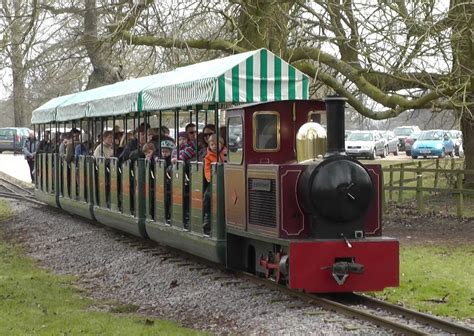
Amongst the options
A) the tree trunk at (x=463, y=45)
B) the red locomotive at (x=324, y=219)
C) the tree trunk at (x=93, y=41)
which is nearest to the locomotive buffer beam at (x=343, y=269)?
the red locomotive at (x=324, y=219)

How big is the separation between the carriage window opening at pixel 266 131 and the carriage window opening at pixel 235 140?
0.17 metres

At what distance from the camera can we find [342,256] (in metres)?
9.64

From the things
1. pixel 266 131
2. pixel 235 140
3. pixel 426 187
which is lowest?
pixel 426 187

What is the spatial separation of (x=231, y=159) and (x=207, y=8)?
7.58 m

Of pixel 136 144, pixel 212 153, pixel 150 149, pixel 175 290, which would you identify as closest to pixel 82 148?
pixel 136 144

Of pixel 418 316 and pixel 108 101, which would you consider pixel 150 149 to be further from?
pixel 418 316

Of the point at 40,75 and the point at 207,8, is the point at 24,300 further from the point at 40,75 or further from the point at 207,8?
the point at 40,75

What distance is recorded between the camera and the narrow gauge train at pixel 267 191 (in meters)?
9.54

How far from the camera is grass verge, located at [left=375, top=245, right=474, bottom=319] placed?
31.7ft

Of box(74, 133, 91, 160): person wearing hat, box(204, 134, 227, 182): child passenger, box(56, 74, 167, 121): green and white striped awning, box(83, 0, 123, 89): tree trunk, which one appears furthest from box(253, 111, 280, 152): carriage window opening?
box(74, 133, 91, 160): person wearing hat

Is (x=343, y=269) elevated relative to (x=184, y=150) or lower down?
lower down

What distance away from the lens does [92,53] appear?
22656 millimetres

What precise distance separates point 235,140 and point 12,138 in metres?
48.6

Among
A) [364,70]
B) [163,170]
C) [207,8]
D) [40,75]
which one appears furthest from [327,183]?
[40,75]
